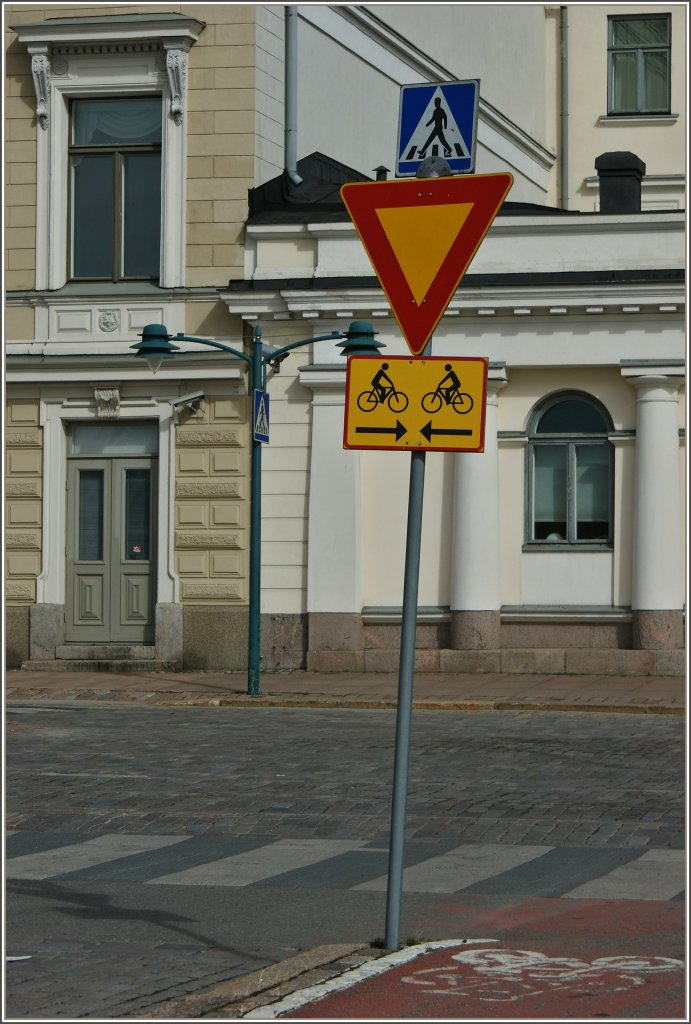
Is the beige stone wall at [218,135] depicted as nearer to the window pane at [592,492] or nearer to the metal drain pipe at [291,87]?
the metal drain pipe at [291,87]

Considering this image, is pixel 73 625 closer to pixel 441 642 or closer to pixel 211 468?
pixel 211 468

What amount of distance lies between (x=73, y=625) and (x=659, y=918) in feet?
56.4

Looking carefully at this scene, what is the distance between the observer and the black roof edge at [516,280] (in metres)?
22.6

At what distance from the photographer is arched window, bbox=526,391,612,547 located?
23500 millimetres

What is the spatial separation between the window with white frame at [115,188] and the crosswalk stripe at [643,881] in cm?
1611

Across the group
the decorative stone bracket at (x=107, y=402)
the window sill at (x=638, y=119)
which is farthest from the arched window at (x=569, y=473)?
the window sill at (x=638, y=119)

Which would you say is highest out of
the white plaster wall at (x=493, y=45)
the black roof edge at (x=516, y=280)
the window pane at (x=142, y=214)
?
the white plaster wall at (x=493, y=45)

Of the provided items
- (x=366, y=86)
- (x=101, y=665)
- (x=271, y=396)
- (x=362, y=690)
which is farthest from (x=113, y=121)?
(x=362, y=690)

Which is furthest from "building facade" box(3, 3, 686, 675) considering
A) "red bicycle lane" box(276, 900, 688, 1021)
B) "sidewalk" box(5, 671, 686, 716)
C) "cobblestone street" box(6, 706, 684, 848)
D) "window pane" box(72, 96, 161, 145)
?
"red bicycle lane" box(276, 900, 688, 1021)

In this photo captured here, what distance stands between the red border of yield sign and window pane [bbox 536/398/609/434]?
16.4m

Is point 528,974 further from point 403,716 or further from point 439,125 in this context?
point 439,125

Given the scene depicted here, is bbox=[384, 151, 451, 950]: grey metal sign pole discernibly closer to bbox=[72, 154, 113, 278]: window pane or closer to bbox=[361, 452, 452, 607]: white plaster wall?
bbox=[361, 452, 452, 607]: white plaster wall

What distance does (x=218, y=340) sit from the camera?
24031 millimetres

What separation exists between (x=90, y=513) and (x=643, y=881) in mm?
16485
